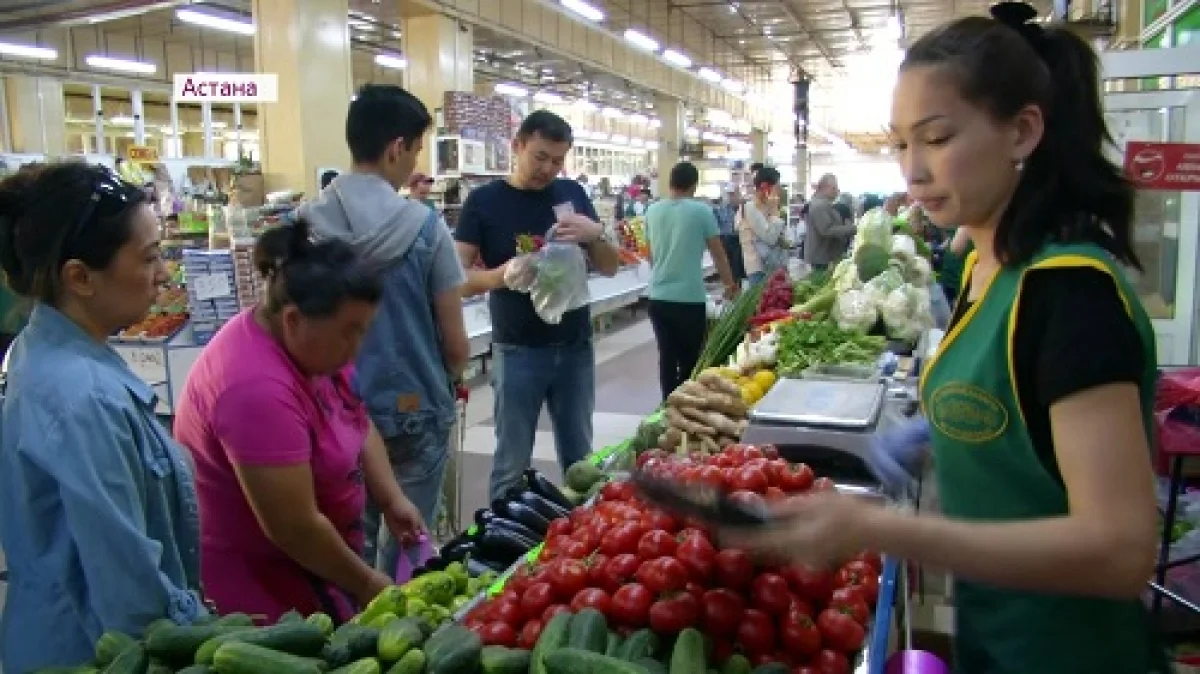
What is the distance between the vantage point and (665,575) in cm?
169

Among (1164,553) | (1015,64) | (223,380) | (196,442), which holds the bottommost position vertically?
(1164,553)

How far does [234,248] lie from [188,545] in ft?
15.7

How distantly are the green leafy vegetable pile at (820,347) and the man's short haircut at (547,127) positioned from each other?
1.38 meters

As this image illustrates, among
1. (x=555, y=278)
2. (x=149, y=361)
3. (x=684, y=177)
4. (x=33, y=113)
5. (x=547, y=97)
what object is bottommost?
(x=149, y=361)

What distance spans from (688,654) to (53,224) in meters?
1.47

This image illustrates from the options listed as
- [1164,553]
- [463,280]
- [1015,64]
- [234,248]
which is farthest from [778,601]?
[234,248]

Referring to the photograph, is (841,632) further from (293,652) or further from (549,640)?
(293,652)

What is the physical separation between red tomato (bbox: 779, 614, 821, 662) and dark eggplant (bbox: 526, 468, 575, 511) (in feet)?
3.80

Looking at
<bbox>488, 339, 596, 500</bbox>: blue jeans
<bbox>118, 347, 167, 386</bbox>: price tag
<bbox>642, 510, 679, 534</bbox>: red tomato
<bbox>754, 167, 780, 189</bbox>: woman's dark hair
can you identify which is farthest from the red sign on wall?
<bbox>118, 347, 167, 386</bbox>: price tag

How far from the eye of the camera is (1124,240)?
114cm

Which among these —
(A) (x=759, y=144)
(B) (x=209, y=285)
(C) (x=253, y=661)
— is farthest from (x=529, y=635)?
(A) (x=759, y=144)

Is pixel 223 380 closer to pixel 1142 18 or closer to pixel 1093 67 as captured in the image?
pixel 1093 67

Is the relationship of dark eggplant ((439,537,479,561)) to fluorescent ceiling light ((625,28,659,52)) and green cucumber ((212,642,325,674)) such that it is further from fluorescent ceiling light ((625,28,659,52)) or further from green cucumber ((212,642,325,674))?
fluorescent ceiling light ((625,28,659,52))

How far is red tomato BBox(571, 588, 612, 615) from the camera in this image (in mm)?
1726
